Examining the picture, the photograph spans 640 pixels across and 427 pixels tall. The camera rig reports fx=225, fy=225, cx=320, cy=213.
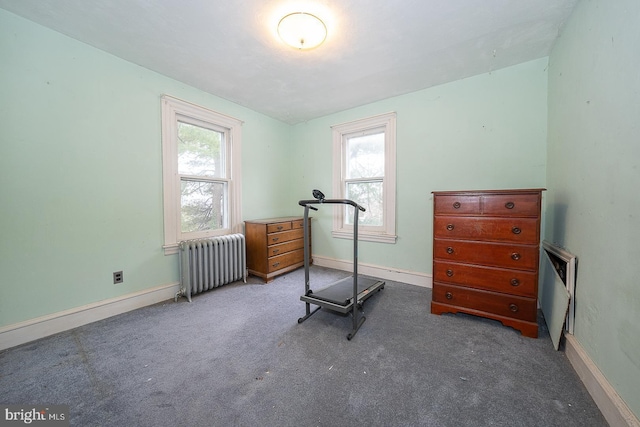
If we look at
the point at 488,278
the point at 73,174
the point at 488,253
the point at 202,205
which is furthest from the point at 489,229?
the point at 73,174

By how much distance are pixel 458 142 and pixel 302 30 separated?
2.15m

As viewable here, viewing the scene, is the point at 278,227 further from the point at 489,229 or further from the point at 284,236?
the point at 489,229

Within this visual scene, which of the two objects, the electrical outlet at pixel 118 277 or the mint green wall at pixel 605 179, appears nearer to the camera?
the mint green wall at pixel 605 179

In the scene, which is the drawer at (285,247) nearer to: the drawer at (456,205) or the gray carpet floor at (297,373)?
the gray carpet floor at (297,373)

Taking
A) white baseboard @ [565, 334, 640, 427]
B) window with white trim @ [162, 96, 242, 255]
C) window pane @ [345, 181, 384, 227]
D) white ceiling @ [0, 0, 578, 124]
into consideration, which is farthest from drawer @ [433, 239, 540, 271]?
window with white trim @ [162, 96, 242, 255]

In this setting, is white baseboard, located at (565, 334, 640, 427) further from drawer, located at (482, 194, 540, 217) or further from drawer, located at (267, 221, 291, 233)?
drawer, located at (267, 221, 291, 233)

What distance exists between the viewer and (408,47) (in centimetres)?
214

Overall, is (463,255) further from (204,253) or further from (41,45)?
(41,45)

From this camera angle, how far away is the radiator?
8.64 feet

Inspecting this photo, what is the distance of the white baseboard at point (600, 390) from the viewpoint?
1042 mm

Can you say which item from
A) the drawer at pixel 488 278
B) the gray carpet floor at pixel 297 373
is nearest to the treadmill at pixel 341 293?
the gray carpet floor at pixel 297 373

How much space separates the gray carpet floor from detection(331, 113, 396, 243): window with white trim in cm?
145

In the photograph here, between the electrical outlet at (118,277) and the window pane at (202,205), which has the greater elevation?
the window pane at (202,205)

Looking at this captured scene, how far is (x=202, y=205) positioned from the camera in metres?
3.06
